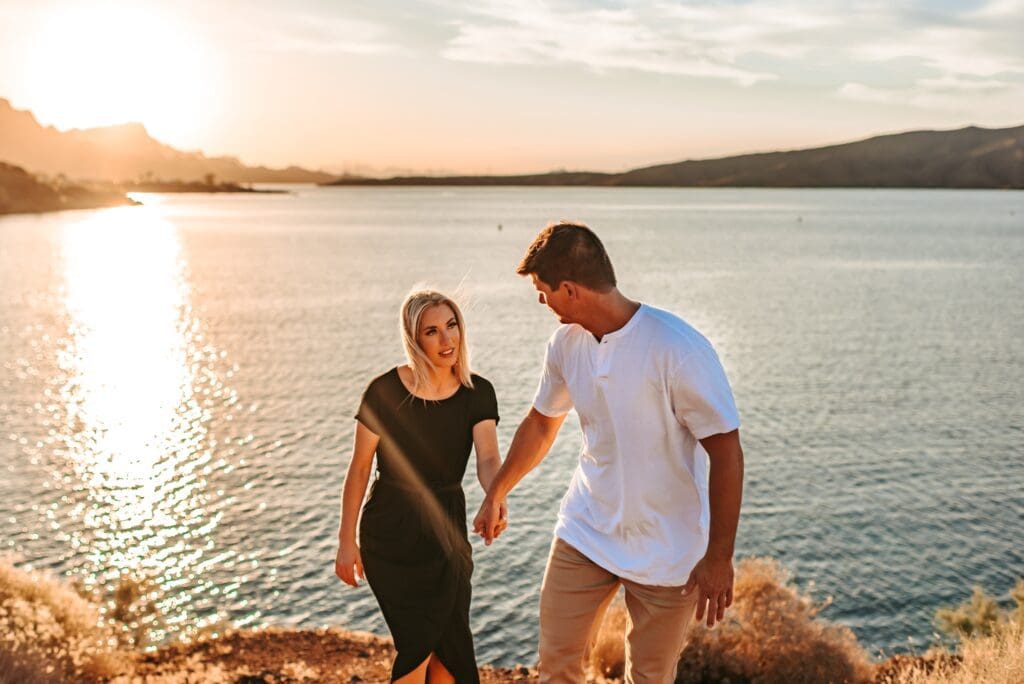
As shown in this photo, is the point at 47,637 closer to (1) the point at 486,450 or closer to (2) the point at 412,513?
(2) the point at 412,513

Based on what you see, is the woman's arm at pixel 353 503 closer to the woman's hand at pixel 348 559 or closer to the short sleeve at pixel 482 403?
the woman's hand at pixel 348 559

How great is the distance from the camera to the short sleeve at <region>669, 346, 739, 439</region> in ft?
11.7

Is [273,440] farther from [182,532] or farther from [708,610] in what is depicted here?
[708,610]

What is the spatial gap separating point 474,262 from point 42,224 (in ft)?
226

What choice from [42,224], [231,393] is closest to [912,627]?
[231,393]

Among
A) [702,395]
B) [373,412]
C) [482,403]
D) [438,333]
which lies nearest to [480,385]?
[482,403]

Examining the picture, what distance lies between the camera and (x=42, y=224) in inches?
4564

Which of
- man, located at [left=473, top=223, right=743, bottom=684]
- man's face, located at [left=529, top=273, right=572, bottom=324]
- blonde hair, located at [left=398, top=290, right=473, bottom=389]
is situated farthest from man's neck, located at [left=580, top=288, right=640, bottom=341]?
blonde hair, located at [left=398, top=290, right=473, bottom=389]

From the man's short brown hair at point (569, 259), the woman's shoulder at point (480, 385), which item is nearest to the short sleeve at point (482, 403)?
the woman's shoulder at point (480, 385)

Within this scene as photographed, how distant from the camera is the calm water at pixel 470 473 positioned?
52.5 feet

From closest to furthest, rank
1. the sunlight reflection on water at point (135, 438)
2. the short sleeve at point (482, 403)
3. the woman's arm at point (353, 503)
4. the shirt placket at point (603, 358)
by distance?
the shirt placket at point (603, 358) < the woman's arm at point (353, 503) < the short sleeve at point (482, 403) < the sunlight reflection on water at point (135, 438)

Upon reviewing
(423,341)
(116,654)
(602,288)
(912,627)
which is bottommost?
(912,627)

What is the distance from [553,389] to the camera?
421 cm

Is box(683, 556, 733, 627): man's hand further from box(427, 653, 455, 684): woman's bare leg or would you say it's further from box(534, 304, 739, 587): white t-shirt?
box(427, 653, 455, 684): woman's bare leg
